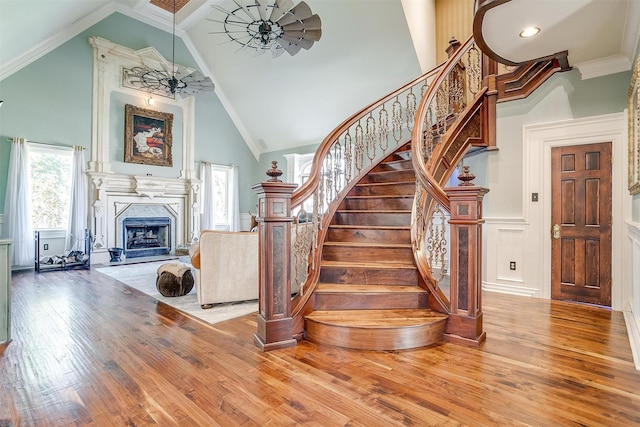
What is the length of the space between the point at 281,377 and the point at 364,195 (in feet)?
8.90

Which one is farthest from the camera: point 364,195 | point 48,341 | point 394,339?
point 364,195

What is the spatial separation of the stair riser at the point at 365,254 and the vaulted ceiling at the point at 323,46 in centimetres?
210

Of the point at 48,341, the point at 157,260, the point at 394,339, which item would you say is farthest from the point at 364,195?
the point at 157,260

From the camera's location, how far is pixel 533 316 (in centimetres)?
329

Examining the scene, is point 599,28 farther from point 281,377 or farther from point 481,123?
point 281,377

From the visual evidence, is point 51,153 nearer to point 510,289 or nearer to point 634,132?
point 510,289

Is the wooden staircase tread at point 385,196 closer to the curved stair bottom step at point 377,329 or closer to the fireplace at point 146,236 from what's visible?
the curved stair bottom step at point 377,329

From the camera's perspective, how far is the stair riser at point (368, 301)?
2887 millimetres

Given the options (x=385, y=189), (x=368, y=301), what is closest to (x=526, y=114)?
(x=385, y=189)

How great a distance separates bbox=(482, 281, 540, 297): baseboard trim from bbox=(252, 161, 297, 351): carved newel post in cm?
298

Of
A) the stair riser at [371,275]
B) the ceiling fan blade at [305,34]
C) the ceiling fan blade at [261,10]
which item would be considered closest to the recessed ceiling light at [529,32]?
the stair riser at [371,275]

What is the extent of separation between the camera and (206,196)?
348 inches

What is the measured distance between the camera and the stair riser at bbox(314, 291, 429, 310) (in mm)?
2887

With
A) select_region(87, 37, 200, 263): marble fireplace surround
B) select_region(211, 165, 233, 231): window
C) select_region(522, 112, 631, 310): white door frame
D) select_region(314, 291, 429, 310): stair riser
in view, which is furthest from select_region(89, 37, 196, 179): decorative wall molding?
select_region(522, 112, 631, 310): white door frame
